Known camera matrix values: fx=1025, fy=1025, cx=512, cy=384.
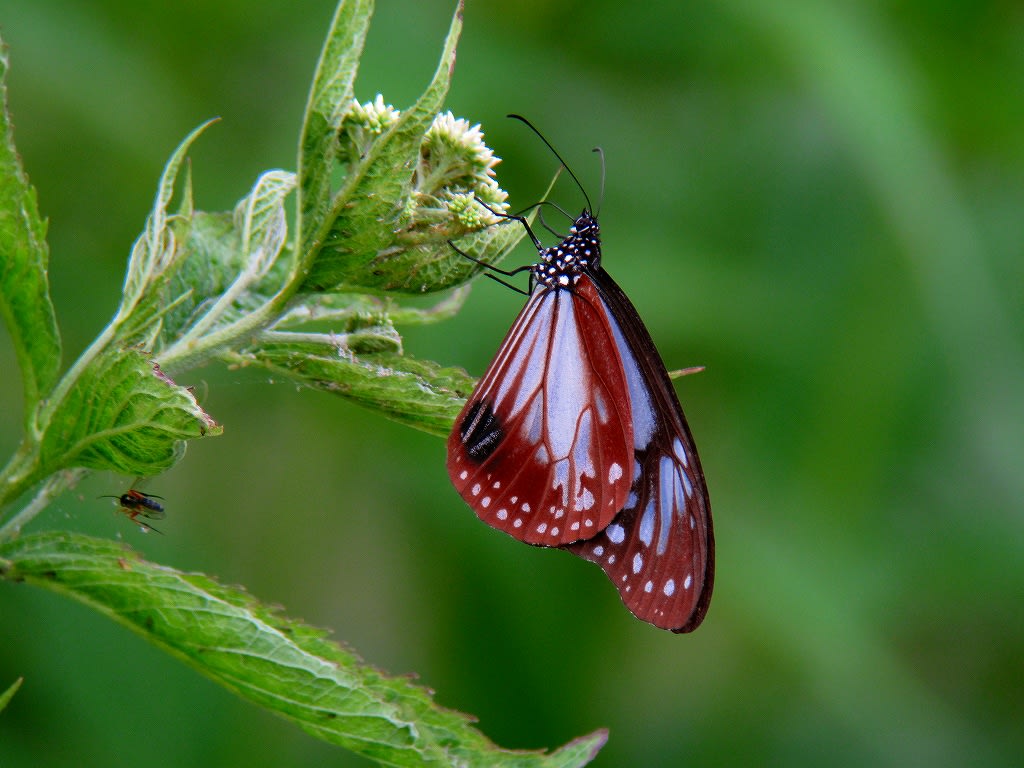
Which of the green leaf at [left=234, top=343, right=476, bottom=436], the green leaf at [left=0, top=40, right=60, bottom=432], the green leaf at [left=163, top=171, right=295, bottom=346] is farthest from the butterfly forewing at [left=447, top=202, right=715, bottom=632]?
the green leaf at [left=0, top=40, right=60, bottom=432]

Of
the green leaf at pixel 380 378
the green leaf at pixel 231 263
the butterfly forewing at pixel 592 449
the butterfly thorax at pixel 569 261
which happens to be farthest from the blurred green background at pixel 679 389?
the green leaf at pixel 380 378

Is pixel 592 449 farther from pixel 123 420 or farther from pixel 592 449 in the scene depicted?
pixel 123 420

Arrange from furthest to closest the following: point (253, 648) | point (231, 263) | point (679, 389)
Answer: point (679, 389) → point (231, 263) → point (253, 648)

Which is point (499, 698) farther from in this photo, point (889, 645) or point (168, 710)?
point (889, 645)

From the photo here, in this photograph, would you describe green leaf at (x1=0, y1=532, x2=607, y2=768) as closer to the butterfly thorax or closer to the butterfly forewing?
the butterfly forewing

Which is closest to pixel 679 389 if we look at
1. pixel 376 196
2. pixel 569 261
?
pixel 569 261

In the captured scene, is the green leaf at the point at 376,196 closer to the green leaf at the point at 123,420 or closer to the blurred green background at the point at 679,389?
the green leaf at the point at 123,420
